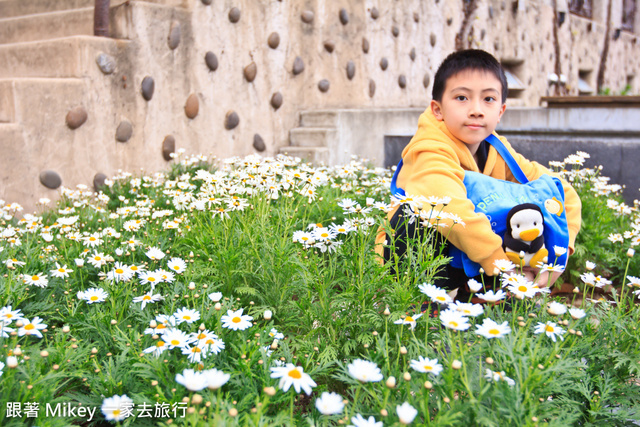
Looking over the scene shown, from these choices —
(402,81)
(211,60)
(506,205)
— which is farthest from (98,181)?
(402,81)

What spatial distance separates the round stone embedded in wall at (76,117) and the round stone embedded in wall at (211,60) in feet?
4.44

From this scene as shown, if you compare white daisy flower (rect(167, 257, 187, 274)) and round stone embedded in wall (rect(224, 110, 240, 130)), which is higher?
round stone embedded in wall (rect(224, 110, 240, 130))

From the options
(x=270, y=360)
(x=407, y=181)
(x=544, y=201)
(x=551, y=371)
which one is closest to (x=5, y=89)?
(x=407, y=181)

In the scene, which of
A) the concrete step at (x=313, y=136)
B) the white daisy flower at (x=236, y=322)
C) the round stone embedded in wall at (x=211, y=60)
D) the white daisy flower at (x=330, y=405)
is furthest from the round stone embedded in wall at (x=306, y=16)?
the white daisy flower at (x=330, y=405)

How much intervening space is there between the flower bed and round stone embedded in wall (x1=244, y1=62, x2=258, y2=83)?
2974 millimetres

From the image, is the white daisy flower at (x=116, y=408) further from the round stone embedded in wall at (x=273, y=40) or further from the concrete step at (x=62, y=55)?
the round stone embedded in wall at (x=273, y=40)

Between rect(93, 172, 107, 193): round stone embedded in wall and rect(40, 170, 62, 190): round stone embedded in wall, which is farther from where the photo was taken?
rect(93, 172, 107, 193): round stone embedded in wall

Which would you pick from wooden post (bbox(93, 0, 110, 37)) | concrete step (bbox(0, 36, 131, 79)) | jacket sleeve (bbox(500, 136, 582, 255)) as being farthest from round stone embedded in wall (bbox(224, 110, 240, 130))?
jacket sleeve (bbox(500, 136, 582, 255))

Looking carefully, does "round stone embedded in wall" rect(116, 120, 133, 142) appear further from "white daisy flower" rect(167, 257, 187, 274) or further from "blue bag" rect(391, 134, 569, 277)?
"blue bag" rect(391, 134, 569, 277)

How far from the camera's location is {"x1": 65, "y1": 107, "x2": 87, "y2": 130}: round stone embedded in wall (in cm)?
396

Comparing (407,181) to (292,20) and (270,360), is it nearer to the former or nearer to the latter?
(270,360)

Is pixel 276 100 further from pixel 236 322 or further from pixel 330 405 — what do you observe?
pixel 330 405

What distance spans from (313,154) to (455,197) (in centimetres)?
353

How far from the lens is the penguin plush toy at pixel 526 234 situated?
6.87ft
